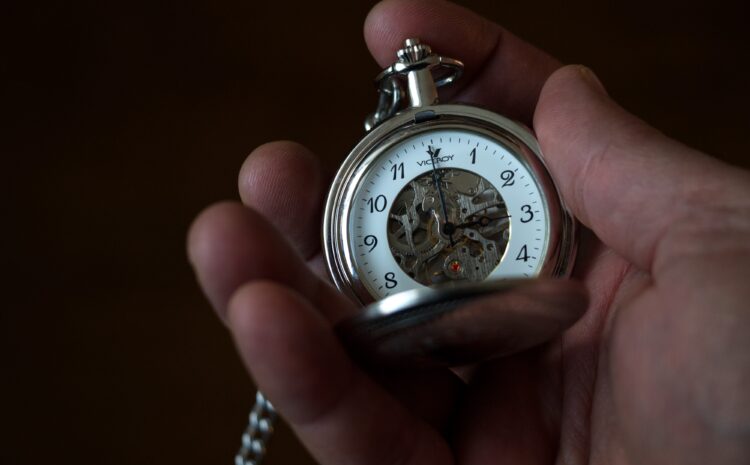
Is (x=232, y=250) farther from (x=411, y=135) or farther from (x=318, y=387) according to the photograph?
(x=411, y=135)

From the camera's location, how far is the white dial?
121 centimetres

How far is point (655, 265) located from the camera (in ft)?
3.22

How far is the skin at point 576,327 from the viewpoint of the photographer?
869 mm

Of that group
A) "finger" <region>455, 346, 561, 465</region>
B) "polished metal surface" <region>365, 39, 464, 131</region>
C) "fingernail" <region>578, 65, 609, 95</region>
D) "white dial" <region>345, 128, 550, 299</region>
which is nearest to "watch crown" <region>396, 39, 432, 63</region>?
"polished metal surface" <region>365, 39, 464, 131</region>

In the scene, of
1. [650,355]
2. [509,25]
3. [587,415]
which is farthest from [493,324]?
[509,25]

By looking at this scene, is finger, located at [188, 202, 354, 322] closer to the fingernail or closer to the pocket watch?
the pocket watch

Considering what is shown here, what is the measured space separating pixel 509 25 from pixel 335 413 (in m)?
1.48

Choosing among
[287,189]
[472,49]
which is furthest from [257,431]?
[472,49]

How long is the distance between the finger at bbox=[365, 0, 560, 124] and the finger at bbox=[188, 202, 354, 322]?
0.59m

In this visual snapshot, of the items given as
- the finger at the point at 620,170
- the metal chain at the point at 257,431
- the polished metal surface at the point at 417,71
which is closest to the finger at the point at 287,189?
the polished metal surface at the point at 417,71

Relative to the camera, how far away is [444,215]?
1233mm

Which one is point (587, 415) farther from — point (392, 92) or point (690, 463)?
point (392, 92)

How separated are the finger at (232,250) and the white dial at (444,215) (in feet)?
1.12

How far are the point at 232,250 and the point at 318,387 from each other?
164 millimetres
